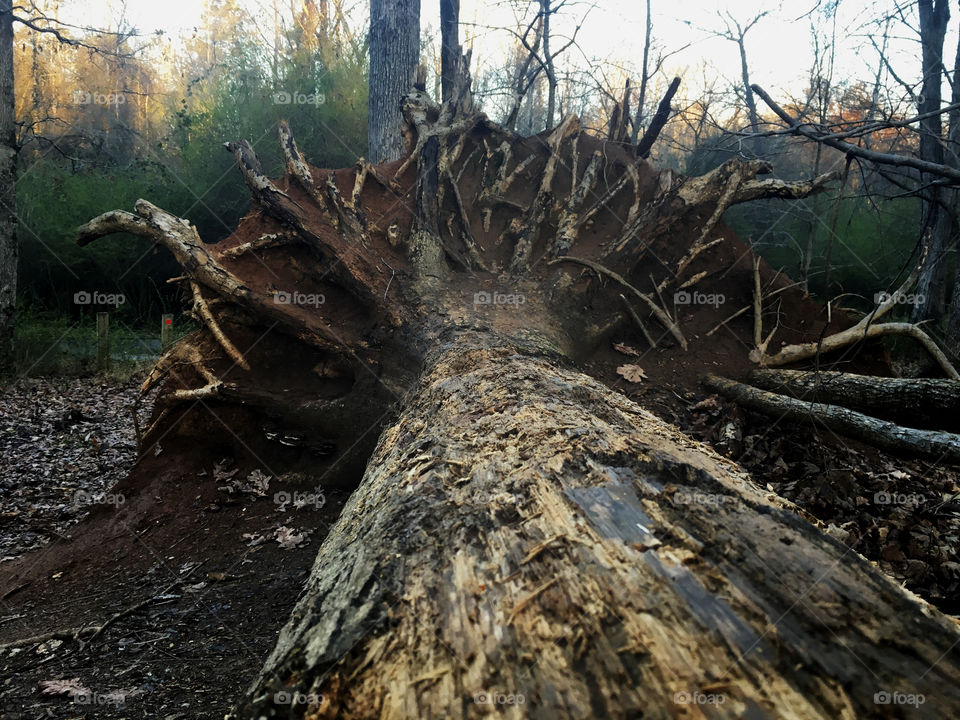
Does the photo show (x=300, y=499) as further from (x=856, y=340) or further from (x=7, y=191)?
(x=7, y=191)

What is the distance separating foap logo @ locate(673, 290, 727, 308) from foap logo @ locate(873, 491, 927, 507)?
2.77 m

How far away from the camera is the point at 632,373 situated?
551 centimetres

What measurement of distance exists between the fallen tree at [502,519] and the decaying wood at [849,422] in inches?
46.6

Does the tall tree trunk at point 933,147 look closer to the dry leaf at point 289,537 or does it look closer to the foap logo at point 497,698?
the dry leaf at point 289,537

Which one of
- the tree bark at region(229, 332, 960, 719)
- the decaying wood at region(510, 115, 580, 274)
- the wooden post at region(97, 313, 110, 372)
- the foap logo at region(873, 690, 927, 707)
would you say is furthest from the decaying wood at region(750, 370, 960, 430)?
the wooden post at region(97, 313, 110, 372)

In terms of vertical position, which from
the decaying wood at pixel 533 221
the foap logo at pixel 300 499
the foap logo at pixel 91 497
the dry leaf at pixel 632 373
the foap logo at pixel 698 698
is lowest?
the foap logo at pixel 91 497

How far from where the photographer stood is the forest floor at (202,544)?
2918 millimetres

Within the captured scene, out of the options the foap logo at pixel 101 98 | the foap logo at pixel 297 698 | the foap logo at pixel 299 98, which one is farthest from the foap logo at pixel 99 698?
the foap logo at pixel 299 98

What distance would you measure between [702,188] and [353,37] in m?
13.3

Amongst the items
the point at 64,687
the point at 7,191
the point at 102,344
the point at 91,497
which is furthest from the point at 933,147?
the point at 7,191

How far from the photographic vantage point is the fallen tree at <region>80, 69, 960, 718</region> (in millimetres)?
1307

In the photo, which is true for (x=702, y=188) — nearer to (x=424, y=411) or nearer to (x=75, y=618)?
(x=424, y=411)

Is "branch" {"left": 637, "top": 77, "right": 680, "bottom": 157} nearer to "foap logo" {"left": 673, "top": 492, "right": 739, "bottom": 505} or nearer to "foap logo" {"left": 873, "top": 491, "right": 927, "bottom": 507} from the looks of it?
"foap logo" {"left": 873, "top": 491, "right": 927, "bottom": 507}

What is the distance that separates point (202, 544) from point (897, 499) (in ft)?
16.3
